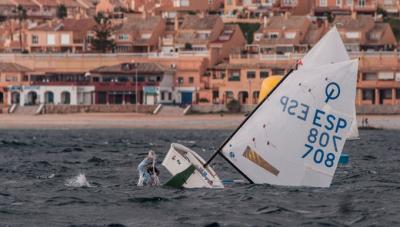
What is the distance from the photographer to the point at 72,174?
60875 mm

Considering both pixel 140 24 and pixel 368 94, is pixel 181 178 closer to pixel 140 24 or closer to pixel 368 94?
pixel 368 94

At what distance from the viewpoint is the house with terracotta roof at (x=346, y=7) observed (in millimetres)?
168125

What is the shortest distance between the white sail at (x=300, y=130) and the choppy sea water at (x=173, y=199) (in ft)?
2.33

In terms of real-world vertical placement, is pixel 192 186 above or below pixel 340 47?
below

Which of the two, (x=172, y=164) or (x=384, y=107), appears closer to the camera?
(x=172, y=164)

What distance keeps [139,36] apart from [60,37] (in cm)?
867

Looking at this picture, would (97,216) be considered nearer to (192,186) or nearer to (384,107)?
(192,186)

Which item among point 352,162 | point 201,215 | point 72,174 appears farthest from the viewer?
point 352,162

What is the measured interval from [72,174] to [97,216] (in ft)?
52.0

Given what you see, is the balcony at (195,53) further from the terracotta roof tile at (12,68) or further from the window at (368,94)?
the window at (368,94)

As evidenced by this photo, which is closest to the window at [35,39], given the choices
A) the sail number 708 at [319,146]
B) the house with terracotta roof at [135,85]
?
the house with terracotta roof at [135,85]

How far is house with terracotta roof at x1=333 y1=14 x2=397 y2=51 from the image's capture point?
150000 mm

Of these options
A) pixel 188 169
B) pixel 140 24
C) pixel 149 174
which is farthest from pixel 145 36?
pixel 188 169

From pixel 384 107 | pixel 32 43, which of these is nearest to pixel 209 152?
pixel 384 107
